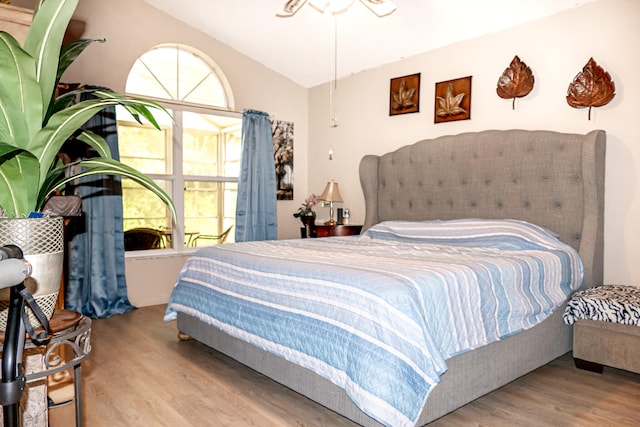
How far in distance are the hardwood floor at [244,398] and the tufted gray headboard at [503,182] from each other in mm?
765

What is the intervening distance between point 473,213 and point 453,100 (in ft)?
3.32

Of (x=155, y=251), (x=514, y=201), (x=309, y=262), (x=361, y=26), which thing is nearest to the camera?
(x=309, y=262)

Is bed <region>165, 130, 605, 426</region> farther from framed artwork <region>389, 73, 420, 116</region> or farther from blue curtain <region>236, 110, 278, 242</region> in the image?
blue curtain <region>236, 110, 278, 242</region>

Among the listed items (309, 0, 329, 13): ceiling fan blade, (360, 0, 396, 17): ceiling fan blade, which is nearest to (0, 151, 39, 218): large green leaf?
(360, 0, 396, 17): ceiling fan blade

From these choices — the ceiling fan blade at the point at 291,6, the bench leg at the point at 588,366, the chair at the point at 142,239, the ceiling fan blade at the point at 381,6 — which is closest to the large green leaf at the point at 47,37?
the ceiling fan blade at the point at 291,6

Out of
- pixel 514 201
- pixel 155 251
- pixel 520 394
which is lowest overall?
pixel 520 394

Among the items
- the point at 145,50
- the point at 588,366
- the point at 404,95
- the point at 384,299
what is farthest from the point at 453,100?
the point at 145,50

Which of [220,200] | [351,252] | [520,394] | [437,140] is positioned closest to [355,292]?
[351,252]

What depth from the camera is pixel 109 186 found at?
3.93m

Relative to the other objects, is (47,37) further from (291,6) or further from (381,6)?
(381,6)

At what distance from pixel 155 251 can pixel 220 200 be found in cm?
93

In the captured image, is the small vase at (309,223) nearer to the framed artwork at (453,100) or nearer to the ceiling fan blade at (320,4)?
the framed artwork at (453,100)

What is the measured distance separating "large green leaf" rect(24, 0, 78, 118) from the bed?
4.37 feet

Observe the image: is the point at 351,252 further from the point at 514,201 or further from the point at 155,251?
the point at 155,251
